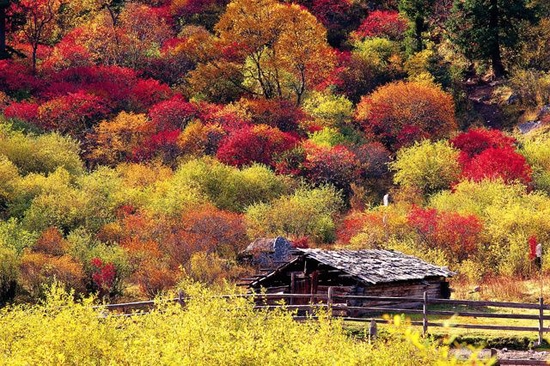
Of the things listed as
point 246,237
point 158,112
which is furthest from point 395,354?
point 158,112

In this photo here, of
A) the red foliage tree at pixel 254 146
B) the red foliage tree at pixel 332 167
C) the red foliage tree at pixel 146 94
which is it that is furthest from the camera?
the red foliage tree at pixel 146 94

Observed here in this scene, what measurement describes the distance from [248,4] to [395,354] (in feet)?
207

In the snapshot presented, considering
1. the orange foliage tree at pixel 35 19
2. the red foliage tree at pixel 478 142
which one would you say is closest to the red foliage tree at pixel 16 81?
the orange foliage tree at pixel 35 19

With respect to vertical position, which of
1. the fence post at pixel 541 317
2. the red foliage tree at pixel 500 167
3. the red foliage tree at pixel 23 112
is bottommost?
the fence post at pixel 541 317

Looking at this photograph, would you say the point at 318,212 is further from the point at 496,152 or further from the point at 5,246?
the point at 5,246

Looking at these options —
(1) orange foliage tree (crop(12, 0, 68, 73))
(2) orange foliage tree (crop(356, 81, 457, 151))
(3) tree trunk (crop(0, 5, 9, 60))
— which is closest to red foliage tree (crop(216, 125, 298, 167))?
(2) orange foliage tree (crop(356, 81, 457, 151))

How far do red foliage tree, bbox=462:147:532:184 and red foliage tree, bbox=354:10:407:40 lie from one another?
2777 centimetres

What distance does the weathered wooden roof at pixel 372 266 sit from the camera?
38281mm

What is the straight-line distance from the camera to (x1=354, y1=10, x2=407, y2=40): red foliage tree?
87625mm

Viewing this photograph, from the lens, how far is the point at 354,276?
124ft

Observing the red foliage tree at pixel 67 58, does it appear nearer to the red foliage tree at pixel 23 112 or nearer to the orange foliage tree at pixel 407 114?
the red foliage tree at pixel 23 112

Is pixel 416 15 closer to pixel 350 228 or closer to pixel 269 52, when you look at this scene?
pixel 269 52

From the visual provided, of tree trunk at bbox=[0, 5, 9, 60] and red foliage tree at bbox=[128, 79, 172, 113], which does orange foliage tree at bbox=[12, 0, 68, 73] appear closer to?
tree trunk at bbox=[0, 5, 9, 60]

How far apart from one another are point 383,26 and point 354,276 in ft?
175
